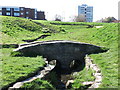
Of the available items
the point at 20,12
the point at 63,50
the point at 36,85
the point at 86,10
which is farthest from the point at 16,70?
the point at 86,10

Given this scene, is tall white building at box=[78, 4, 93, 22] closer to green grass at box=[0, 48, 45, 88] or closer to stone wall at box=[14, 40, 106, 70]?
stone wall at box=[14, 40, 106, 70]

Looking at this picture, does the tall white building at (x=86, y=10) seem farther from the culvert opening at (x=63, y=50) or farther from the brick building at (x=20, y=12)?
the culvert opening at (x=63, y=50)

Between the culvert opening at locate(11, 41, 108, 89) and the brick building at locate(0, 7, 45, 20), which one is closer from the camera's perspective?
the culvert opening at locate(11, 41, 108, 89)

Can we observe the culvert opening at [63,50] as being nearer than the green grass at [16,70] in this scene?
No

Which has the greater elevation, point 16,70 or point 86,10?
point 86,10

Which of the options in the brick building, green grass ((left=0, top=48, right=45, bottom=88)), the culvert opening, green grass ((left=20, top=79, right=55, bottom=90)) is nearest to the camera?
green grass ((left=20, top=79, right=55, bottom=90))

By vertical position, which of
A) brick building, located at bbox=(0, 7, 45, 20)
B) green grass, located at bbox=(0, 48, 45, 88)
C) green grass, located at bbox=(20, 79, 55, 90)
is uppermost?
brick building, located at bbox=(0, 7, 45, 20)

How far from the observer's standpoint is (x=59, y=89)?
11445 millimetres

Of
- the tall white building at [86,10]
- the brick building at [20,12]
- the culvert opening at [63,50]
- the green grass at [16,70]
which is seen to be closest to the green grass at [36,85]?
the green grass at [16,70]

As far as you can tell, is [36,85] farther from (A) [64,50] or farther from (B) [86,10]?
(B) [86,10]

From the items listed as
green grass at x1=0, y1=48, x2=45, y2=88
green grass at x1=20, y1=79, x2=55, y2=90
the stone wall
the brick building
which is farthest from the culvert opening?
the brick building

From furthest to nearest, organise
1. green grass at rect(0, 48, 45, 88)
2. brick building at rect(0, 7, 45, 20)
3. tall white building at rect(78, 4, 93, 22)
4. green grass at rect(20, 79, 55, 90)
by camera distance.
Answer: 1. tall white building at rect(78, 4, 93, 22)
2. brick building at rect(0, 7, 45, 20)
3. green grass at rect(0, 48, 45, 88)
4. green grass at rect(20, 79, 55, 90)

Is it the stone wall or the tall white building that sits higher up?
the tall white building

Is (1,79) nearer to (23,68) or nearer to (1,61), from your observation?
(23,68)
